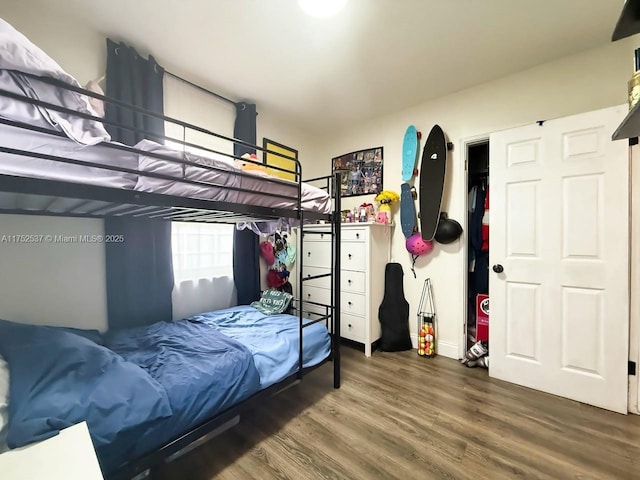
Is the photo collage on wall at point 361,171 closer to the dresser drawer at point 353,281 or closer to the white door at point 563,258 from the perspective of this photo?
the dresser drawer at point 353,281

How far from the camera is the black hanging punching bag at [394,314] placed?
277cm

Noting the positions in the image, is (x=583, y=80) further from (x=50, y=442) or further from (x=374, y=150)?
(x=50, y=442)

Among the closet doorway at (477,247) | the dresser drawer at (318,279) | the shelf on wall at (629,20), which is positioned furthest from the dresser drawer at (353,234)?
the shelf on wall at (629,20)

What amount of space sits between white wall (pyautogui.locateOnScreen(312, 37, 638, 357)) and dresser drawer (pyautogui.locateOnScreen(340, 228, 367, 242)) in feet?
1.66

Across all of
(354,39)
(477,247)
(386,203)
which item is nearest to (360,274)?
(386,203)

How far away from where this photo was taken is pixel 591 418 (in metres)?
1.74

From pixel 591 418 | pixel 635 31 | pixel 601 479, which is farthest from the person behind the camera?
pixel 591 418

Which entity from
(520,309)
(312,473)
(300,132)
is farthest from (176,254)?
(520,309)

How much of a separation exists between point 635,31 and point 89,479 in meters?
2.30

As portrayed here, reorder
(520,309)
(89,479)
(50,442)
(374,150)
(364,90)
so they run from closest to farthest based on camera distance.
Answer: (89,479) < (50,442) < (520,309) < (364,90) < (374,150)

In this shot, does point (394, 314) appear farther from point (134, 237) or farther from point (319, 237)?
point (134, 237)

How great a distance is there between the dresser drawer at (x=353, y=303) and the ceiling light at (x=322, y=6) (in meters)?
2.34

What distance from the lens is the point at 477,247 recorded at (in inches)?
105

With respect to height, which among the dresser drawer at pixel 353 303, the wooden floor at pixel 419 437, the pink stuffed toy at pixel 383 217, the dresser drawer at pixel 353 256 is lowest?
the wooden floor at pixel 419 437
